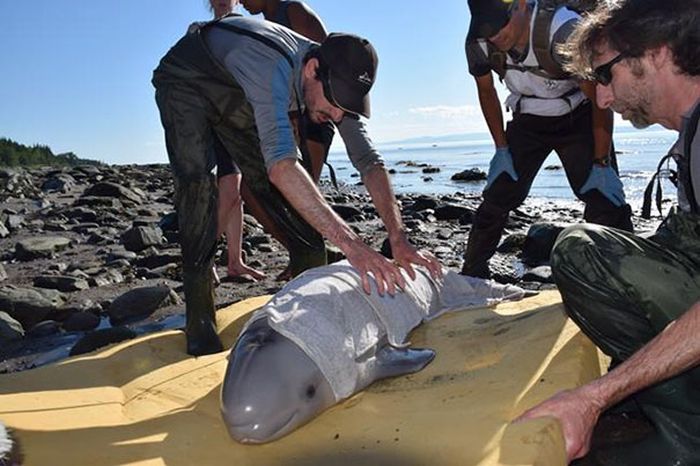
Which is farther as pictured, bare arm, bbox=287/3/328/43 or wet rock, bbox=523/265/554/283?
wet rock, bbox=523/265/554/283

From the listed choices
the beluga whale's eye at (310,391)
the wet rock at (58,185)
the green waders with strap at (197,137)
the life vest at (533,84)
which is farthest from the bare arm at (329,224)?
the wet rock at (58,185)

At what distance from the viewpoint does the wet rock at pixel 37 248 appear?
737 centimetres

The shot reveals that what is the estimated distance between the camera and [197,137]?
3941mm

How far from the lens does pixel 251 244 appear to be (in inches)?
310

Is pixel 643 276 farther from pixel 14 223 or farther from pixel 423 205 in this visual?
pixel 14 223

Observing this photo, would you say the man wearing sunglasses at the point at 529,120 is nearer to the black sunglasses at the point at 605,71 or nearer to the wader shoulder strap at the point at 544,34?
the wader shoulder strap at the point at 544,34

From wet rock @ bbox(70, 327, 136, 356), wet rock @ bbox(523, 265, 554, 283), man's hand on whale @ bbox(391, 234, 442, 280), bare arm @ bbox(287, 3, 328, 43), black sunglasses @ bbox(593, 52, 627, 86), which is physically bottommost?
wet rock @ bbox(523, 265, 554, 283)

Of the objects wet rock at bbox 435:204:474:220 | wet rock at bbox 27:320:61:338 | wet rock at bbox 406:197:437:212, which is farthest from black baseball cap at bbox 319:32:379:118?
wet rock at bbox 406:197:437:212

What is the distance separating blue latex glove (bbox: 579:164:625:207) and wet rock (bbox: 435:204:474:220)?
5.13m

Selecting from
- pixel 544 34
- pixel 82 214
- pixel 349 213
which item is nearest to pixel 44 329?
pixel 544 34

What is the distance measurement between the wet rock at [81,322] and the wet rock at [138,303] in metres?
0.14

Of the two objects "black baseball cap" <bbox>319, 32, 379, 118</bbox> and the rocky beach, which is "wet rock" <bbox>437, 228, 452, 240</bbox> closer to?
the rocky beach

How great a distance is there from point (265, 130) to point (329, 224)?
576 mm

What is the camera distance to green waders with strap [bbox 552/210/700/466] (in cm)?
252
